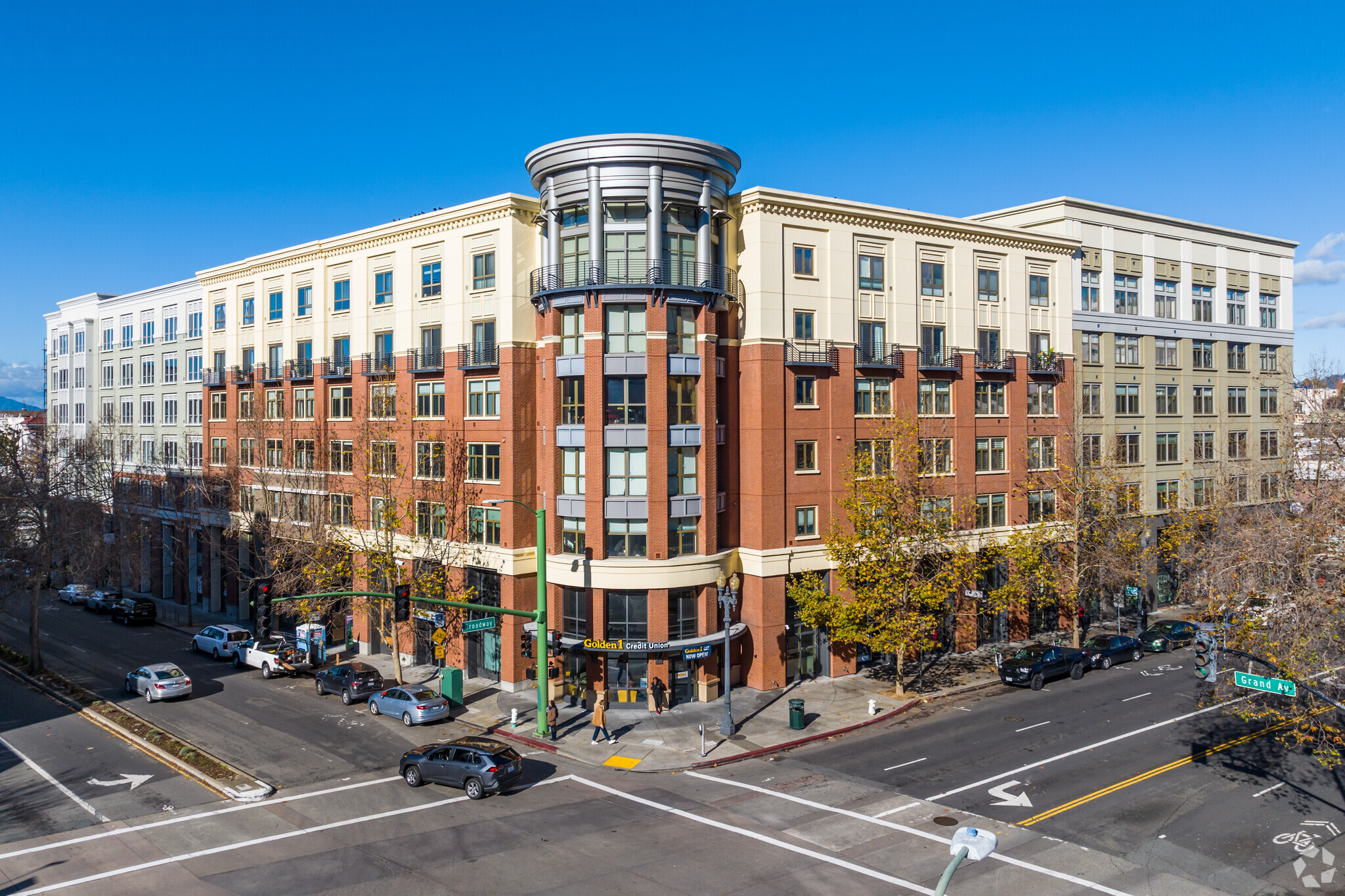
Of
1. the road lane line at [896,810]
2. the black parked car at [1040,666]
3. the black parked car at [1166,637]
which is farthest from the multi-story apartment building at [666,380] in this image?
the road lane line at [896,810]

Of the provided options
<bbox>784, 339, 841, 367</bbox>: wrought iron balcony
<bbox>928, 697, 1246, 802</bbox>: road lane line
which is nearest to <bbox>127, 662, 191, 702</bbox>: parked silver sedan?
<bbox>784, 339, 841, 367</bbox>: wrought iron balcony

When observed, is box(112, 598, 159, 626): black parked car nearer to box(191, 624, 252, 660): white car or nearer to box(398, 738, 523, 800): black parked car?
box(191, 624, 252, 660): white car

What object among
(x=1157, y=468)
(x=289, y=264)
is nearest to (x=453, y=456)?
(x=289, y=264)

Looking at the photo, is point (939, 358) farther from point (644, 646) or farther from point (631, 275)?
point (644, 646)

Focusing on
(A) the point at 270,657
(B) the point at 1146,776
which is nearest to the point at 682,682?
(B) the point at 1146,776

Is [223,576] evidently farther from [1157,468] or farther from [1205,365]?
[1205,365]

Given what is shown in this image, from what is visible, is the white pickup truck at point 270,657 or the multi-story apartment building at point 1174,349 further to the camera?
the multi-story apartment building at point 1174,349

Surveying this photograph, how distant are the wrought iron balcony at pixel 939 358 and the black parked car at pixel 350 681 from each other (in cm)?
2929

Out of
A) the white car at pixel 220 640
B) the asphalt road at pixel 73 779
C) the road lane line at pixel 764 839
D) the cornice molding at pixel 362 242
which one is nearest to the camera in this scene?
the road lane line at pixel 764 839

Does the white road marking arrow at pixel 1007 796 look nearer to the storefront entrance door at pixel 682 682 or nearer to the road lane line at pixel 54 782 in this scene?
the storefront entrance door at pixel 682 682

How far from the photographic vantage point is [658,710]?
35250 millimetres

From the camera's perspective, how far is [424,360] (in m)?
42.7

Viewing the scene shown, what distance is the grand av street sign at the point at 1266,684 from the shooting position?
64.0 ft

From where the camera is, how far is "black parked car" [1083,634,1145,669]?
136ft
